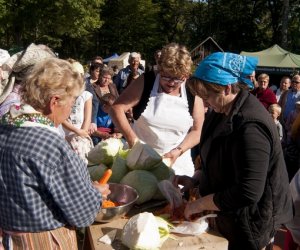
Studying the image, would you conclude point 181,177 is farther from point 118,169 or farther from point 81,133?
point 81,133

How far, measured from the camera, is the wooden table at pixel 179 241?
1.84 m

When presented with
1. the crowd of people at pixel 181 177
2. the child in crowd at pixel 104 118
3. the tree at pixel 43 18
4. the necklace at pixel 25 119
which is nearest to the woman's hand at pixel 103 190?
the crowd of people at pixel 181 177

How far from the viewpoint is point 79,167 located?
169cm

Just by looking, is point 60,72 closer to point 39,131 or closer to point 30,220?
point 39,131

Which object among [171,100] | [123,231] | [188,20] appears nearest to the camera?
[123,231]

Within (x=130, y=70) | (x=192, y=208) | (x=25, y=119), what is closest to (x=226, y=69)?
(x=192, y=208)

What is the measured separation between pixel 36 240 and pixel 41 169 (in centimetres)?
38

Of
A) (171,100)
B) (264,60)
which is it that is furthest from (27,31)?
(171,100)

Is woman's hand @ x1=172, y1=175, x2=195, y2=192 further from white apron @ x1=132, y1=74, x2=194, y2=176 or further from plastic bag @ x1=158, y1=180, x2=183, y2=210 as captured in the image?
white apron @ x1=132, y1=74, x2=194, y2=176

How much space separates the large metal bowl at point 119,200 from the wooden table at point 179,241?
51 millimetres

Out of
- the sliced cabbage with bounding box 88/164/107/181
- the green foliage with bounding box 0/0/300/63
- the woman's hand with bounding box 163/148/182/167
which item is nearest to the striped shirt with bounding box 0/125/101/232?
the sliced cabbage with bounding box 88/164/107/181

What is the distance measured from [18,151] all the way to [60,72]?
386 millimetres

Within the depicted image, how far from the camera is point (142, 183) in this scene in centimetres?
227

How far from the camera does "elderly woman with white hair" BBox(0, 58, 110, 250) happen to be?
1601 millimetres
